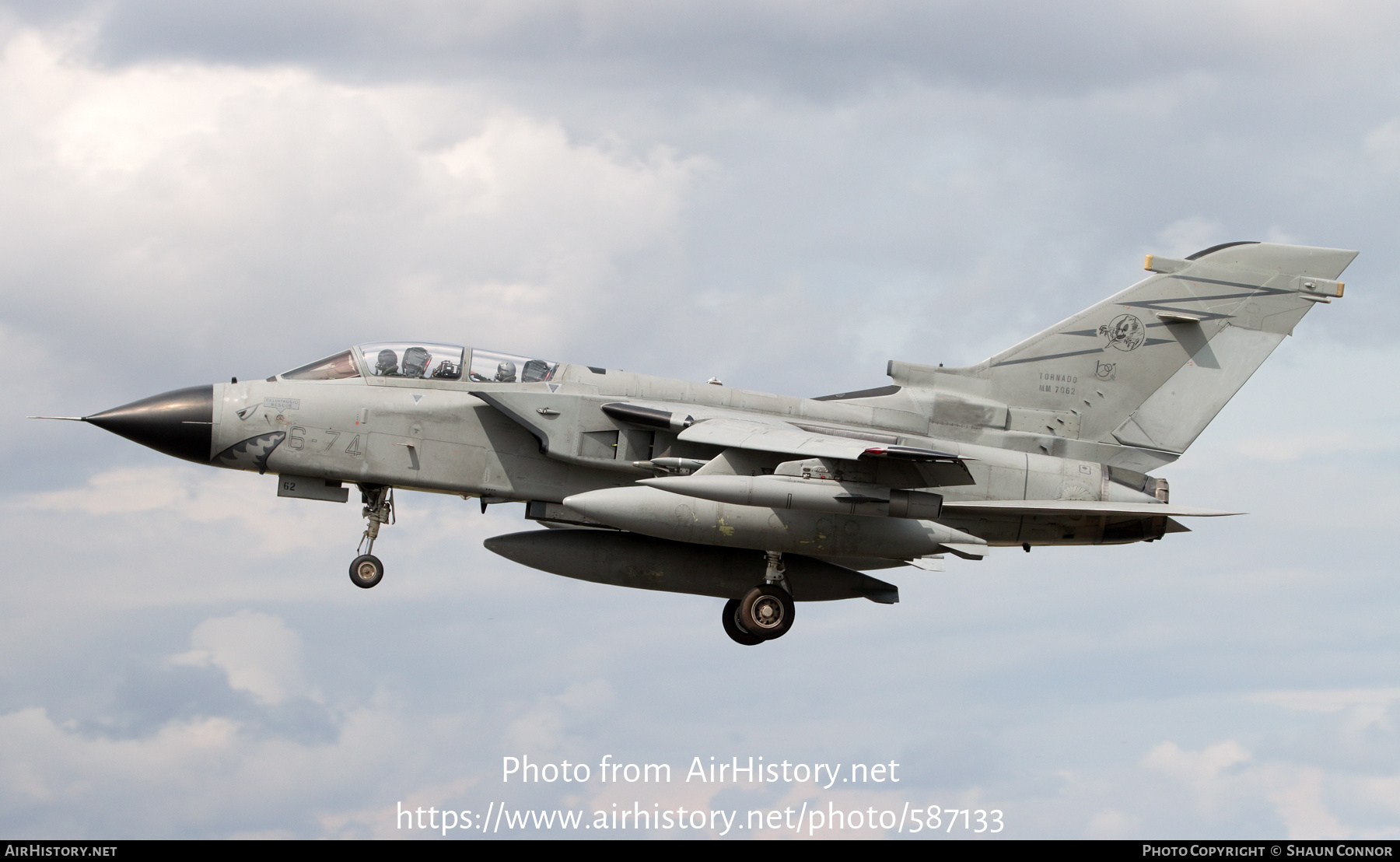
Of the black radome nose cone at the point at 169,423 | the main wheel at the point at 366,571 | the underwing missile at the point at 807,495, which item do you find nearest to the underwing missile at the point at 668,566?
the main wheel at the point at 366,571

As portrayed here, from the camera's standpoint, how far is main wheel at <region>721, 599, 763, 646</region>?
1845 cm

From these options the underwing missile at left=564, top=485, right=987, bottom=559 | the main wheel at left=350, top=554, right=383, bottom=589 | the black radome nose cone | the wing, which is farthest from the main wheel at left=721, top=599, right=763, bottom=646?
the black radome nose cone

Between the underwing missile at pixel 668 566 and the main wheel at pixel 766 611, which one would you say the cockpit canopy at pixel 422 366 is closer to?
the underwing missile at pixel 668 566

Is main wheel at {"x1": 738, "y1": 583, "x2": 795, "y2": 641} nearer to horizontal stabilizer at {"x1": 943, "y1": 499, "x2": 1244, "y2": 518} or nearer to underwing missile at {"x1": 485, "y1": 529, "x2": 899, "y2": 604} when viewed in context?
underwing missile at {"x1": 485, "y1": 529, "x2": 899, "y2": 604}

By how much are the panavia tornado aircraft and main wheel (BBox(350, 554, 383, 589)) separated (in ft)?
0.07

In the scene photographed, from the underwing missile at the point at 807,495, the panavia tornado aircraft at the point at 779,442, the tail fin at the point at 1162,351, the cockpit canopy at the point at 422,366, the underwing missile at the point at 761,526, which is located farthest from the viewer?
the tail fin at the point at 1162,351

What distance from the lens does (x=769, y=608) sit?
1705 cm

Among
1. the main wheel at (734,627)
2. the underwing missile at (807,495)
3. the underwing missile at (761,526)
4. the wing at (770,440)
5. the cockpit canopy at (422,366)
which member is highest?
the cockpit canopy at (422,366)

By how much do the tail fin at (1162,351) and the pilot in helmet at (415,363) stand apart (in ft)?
21.2

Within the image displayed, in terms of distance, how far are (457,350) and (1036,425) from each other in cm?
807

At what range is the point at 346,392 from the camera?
16.6 metres

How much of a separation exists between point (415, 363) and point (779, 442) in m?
4.89

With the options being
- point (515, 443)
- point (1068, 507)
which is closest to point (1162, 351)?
point (1068, 507)

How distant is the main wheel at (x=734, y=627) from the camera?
18.5 m
